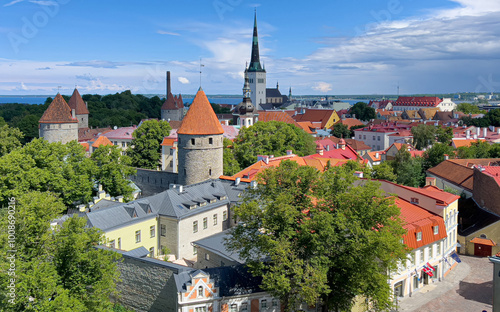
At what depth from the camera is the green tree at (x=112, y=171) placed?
3531 cm

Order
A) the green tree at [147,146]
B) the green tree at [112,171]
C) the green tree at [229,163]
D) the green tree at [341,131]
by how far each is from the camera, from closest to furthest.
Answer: the green tree at [112,171]
the green tree at [229,163]
the green tree at [147,146]
the green tree at [341,131]

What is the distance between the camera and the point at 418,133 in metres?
63.6

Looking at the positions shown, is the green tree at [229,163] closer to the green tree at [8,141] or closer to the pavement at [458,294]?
the pavement at [458,294]

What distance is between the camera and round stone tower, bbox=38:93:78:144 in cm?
5659

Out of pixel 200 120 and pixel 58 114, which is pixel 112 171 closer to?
pixel 200 120

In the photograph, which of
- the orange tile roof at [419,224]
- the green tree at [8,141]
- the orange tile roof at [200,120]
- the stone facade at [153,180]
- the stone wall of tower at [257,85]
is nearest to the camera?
the orange tile roof at [419,224]

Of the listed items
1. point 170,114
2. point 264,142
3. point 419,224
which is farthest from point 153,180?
point 170,114

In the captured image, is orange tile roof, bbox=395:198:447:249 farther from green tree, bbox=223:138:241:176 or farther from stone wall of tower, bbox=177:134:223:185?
green tree, bbox=223:138:241:176

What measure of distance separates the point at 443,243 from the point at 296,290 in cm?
1342

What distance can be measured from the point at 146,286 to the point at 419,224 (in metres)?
15.2

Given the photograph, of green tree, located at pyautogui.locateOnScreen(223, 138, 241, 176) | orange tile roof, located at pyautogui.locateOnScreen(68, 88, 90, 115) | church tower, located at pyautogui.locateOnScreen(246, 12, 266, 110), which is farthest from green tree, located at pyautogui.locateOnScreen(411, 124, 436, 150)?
church tower, located at pyautogui.locateOnScreen(246, 12, 266, 110)

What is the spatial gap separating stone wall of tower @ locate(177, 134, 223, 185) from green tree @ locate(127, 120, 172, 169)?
1690 centimetres

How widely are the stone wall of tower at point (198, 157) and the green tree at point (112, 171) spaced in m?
4.25

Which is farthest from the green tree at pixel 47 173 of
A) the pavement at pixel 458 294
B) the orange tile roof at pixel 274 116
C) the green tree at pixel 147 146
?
the orange tile roof at pixel 274 116
